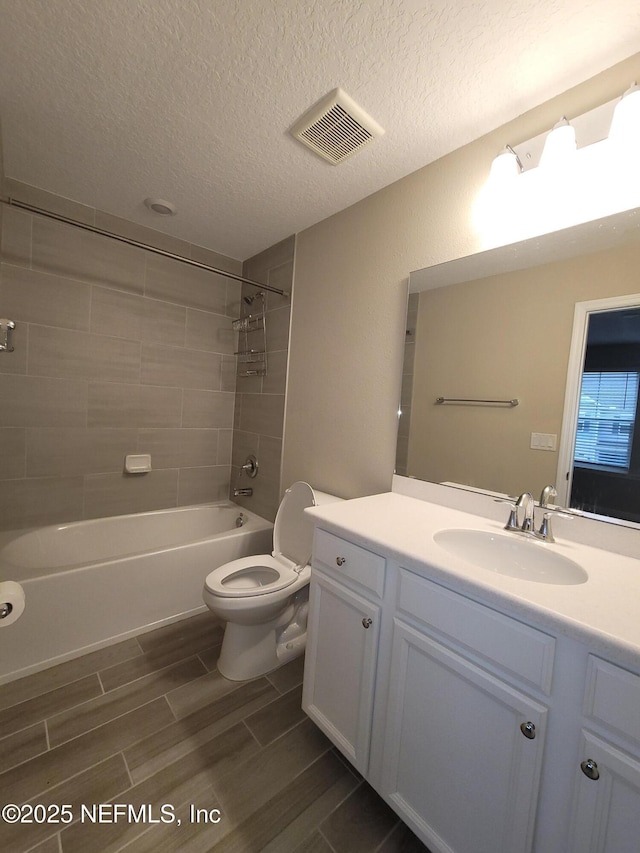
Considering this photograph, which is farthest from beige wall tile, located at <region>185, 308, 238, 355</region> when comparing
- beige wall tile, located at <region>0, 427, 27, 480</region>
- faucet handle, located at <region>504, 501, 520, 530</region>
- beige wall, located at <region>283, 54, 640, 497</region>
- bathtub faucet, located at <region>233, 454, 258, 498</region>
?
faucet handle, located at <region>504, 501, 520, 530</region>

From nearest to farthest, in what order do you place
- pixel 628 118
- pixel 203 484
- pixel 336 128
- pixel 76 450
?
pixel 628 118 → pixel 336 128 → pixel 76 450 → pixel 203 484

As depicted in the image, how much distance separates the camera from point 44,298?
6.40 ft

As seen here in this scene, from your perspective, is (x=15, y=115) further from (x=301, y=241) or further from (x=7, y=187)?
(x=301, y=241)

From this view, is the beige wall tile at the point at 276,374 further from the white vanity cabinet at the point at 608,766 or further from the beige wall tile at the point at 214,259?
the white vanity cabinet at the point at 608,766

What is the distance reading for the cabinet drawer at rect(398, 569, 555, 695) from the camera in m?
0.70

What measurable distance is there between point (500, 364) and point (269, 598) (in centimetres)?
137

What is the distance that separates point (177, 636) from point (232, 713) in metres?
0.61

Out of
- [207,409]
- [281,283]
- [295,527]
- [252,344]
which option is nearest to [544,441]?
[295,527]

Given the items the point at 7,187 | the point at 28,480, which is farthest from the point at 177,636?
the point at 7,187

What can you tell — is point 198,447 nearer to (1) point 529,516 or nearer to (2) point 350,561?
(2) point 350,561

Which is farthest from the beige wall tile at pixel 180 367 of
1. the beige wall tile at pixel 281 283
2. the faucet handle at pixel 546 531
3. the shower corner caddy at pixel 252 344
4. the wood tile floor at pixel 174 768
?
the faucet handle at pixel 546 531

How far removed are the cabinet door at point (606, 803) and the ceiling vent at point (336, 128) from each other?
1888mm

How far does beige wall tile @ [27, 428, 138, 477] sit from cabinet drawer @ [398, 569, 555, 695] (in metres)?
2.06

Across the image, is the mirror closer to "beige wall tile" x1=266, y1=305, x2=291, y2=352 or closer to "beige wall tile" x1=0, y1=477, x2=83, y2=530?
"beige wall tile" x1=266, y1=305, x2=291, y2=352
